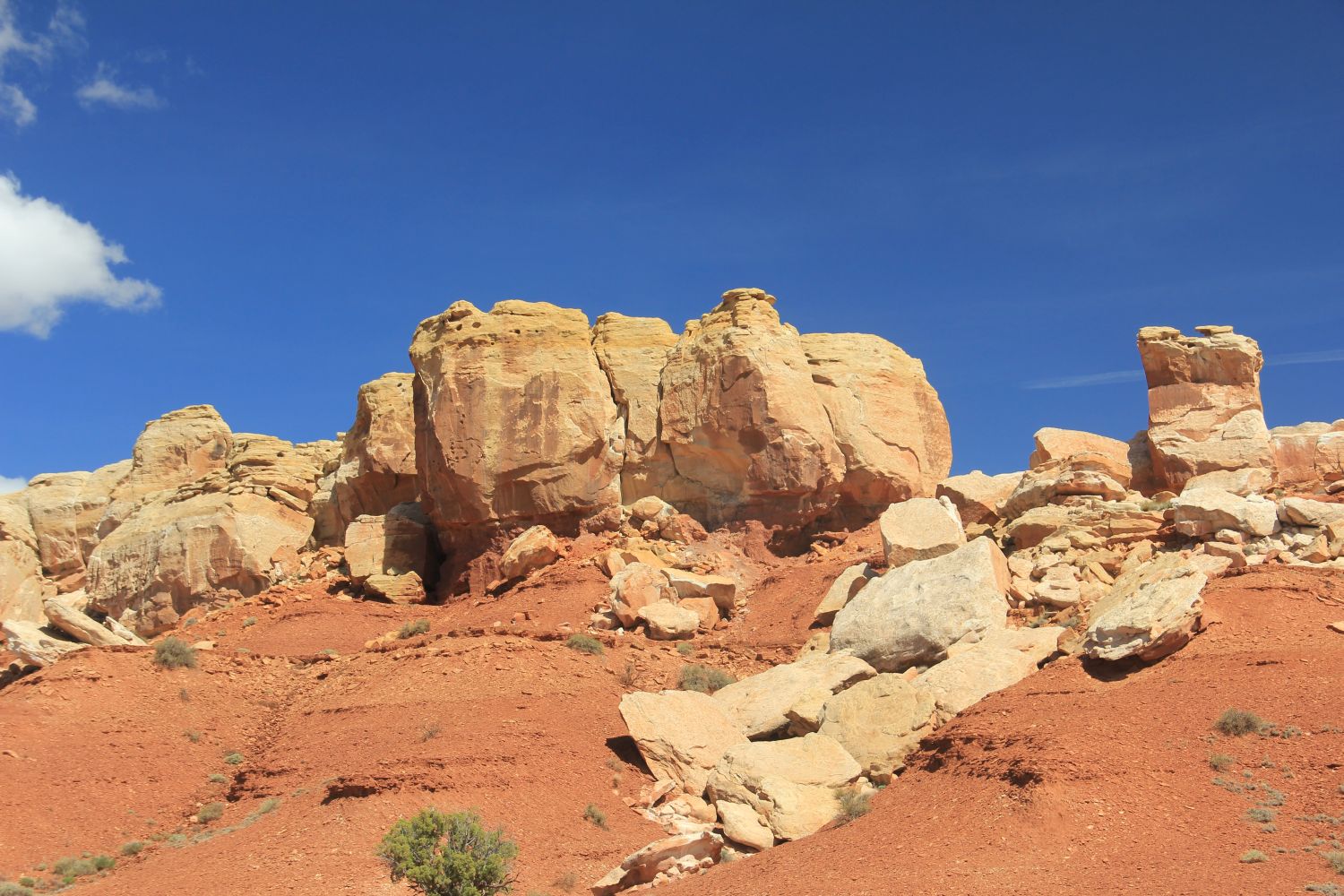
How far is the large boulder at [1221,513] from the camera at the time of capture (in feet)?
66.8

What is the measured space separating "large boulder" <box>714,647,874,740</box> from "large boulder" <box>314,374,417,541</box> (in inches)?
590

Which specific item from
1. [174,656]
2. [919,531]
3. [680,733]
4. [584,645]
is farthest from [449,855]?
[919,531]

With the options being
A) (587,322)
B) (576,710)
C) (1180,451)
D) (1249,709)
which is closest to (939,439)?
(1180,451)

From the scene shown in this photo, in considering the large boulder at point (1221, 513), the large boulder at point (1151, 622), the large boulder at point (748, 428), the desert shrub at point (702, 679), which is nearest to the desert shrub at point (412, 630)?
the desert shrub at point (702, 679)

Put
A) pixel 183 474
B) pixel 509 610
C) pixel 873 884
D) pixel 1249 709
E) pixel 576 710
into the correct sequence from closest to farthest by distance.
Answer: pixel 873 884, pixel 1249 709, pixel 576 710, pixel 509 610, pixel 183 474

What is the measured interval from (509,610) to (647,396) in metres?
6.33

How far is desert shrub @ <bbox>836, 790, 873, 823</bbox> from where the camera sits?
14406 mm

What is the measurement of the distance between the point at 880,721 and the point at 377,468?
18633 mm

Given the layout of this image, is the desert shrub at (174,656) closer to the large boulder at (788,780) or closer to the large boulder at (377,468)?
the large boulder at (788,780)

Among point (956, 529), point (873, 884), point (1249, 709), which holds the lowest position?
point (873, 884)

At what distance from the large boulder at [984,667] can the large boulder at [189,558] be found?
17.6 meters

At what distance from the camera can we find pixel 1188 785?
13078mm

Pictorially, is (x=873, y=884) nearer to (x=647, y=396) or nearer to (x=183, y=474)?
(x=647, y=396)

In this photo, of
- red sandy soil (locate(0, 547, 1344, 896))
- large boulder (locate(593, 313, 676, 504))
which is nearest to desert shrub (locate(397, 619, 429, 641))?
red sandy soil (locate(0, 547, 1344, 896))
